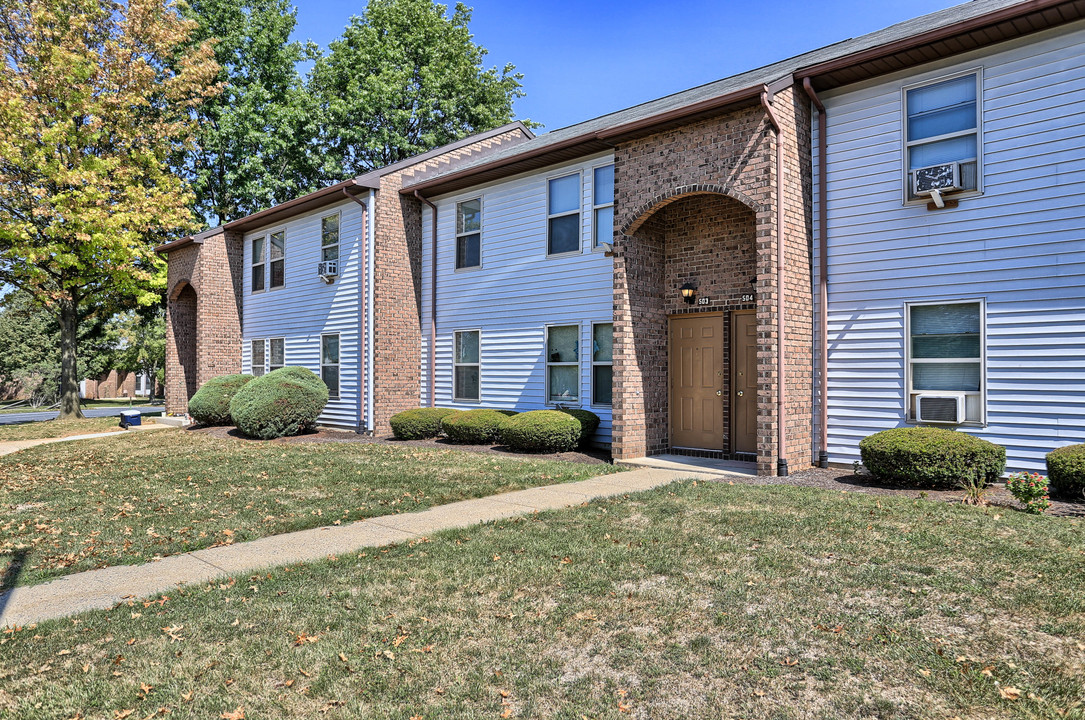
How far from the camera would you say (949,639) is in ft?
12.2

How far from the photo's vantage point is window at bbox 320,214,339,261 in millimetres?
17098

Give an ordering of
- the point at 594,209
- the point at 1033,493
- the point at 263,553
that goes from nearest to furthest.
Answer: the point at 263,553
the point at 1033,493
the point at 594,209

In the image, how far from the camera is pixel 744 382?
10.6 m

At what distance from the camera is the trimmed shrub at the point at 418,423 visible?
45.6 feet

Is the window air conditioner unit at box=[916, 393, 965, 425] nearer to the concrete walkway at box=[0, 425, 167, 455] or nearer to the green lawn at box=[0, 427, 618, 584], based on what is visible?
the green lawn at box=[0, 427, 618, 584]

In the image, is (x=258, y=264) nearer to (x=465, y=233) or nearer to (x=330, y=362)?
(x=330, y=362)

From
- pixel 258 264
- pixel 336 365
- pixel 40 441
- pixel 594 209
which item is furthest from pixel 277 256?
pixel 594 209

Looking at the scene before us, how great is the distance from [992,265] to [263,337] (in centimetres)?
1794

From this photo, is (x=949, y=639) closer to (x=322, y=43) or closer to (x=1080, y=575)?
(x=1080, y=575)

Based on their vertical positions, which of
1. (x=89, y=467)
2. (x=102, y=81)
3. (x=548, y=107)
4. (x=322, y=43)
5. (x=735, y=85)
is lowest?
(x=89, y=467)

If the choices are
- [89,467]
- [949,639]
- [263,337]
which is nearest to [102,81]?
[263,337]

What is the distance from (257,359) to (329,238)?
5.28 meters

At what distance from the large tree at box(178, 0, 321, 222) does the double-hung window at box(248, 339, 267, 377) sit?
936cm

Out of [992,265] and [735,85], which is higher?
[735,85]
